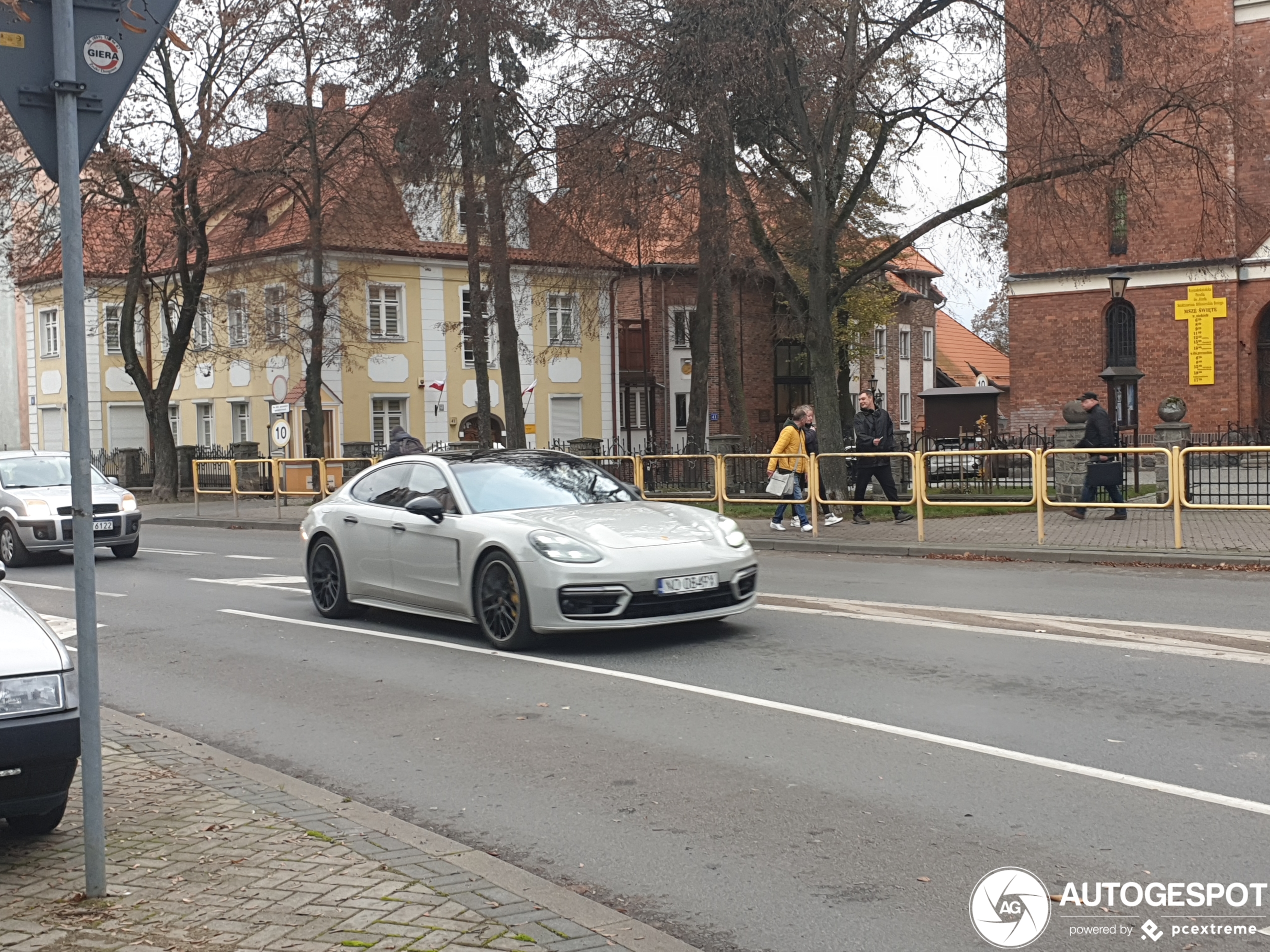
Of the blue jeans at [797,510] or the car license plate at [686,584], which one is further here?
the blue jeans at [797,510]

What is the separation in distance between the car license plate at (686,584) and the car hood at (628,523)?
0.91 ft

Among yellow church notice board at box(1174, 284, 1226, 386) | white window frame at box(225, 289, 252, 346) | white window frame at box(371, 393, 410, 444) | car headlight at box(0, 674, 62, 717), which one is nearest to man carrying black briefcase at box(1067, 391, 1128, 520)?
car headlight at box(0, 674, 62, 717)

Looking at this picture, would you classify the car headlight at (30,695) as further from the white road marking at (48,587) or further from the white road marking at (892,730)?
the white road marking at (48,587)

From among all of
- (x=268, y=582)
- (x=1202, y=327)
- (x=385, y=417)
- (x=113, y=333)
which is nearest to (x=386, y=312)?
(x=385, y=417)

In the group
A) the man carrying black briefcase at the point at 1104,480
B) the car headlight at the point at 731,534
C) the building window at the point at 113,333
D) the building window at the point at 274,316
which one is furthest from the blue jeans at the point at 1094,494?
the building window at the point at 113,333

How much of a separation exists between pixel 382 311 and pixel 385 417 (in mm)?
3789

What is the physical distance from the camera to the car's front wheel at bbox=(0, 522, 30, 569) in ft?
61.9

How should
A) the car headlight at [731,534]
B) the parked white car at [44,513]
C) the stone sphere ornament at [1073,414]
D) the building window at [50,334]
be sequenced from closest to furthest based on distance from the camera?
the car headlight at [731,534]
the parked white car at [44,513]
the stone sphere ornament at [1073,414]
the building window at [50,334]

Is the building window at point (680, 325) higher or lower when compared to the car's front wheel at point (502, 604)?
higher

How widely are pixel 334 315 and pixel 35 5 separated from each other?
34.3 m

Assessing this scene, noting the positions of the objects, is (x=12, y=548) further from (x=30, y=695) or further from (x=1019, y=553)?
(x=30, y=695)

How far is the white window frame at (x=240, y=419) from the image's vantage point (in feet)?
157

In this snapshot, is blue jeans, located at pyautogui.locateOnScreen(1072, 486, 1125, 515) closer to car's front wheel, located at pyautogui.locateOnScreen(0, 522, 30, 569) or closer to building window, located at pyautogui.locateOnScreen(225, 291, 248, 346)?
car's front wheel, located at pyautogui.locateOnScreen(0, 522, 30, 569)

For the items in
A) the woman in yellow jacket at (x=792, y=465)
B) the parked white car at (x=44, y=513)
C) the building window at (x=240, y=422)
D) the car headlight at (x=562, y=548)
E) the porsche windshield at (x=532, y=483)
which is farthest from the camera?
the building window at (x=240, y=422)
